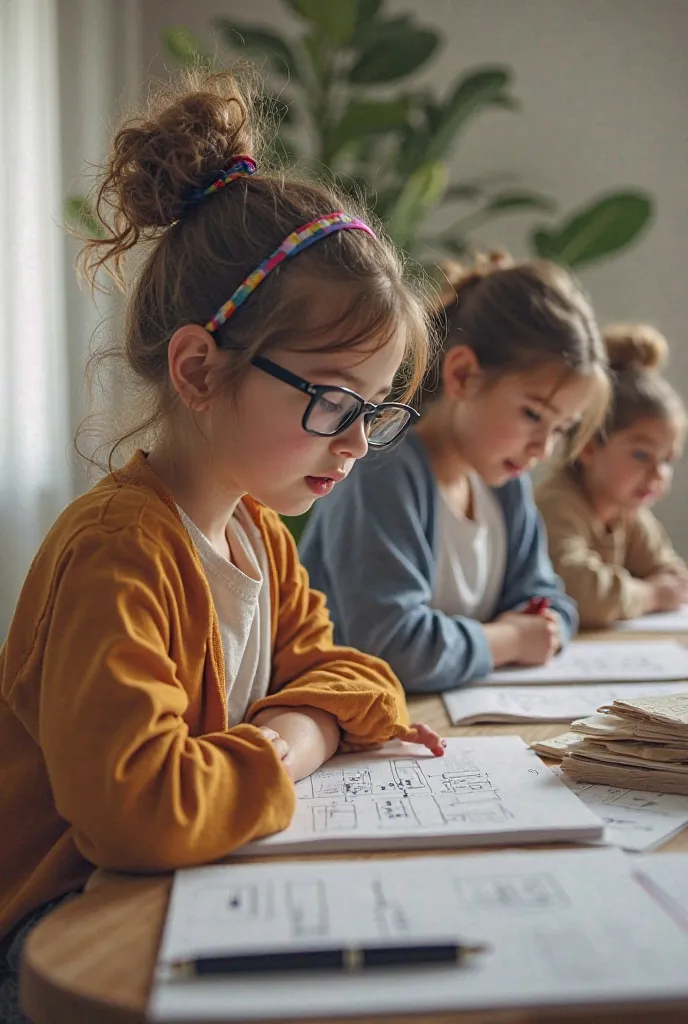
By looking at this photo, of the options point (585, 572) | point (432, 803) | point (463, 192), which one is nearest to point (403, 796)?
point (432, 803)

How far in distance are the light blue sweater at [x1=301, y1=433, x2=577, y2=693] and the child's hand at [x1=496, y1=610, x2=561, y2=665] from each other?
66mm

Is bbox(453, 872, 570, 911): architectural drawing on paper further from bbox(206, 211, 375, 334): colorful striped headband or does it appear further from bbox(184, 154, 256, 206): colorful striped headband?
bbox(184, 154, 256, 206): colorful striped headband

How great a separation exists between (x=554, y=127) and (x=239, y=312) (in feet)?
7.97

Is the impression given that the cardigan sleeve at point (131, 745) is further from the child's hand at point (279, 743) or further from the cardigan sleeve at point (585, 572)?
the cardigan sleeve at point (585, 572)

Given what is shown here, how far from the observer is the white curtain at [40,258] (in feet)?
5.99

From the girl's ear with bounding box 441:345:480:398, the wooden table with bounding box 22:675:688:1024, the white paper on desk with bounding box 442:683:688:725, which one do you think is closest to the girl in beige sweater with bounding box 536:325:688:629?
the girl's ear with bounding box 441:345:480:398

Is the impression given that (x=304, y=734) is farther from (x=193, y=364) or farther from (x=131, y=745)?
(x=193, y=364)

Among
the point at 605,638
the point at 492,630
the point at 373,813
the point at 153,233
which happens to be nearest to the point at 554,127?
the point at 605,638

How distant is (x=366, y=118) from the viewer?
2.37m

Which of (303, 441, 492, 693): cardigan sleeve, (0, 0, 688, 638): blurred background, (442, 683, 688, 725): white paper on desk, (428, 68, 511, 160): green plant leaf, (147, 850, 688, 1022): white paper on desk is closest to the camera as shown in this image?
(147, 850, 688, 1022): white paper on desk

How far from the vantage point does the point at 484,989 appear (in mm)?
570

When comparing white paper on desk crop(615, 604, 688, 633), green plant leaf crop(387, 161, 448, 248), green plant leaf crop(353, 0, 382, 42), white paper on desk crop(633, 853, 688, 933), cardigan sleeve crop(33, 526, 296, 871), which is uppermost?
green plant leaf crop(353, 0, 382, 42)

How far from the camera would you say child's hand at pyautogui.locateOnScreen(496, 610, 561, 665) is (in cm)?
140

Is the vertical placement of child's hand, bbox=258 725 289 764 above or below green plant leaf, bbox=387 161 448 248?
below
